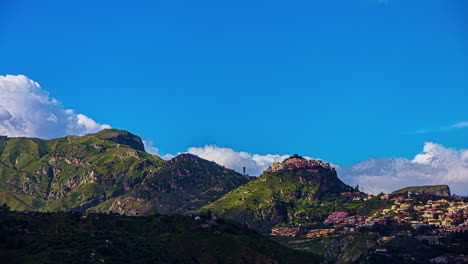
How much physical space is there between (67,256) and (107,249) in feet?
65.3

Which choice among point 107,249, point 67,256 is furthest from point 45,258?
→ point 107,249

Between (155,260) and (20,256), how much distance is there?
170 ft

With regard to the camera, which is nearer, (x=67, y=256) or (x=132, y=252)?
(x=67, y=256)

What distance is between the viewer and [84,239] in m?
198

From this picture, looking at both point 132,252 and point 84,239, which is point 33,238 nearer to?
point 84,239

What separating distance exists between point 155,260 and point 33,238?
4675cm

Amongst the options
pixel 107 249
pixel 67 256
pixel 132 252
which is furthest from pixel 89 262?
pixel 132 252

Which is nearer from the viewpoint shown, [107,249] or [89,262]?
[89,262]

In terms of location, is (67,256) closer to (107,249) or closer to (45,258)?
(45,258)

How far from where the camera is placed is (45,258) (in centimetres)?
16312

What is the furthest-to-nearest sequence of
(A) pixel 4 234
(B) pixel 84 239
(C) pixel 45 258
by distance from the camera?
(B) pixel 84 239, (A) pixel 4 234, (C) pixel 45 258

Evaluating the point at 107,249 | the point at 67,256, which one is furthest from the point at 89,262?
the point at 107,249

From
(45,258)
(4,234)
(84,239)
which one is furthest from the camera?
(84,239)

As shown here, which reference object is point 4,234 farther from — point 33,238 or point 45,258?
point 45,258
